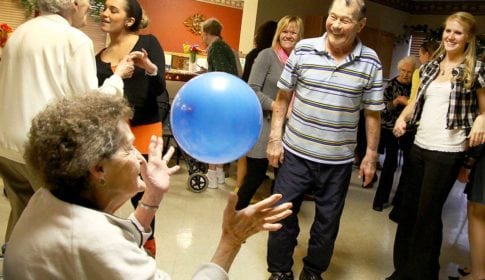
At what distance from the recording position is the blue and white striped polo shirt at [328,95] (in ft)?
6.99

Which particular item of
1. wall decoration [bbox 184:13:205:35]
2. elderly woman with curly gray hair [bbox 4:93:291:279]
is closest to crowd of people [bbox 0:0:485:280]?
elderly woman with curly gray hair [bbox 4:93:291:279]

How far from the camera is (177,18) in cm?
769

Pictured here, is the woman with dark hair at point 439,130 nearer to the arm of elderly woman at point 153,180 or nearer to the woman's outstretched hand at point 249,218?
the woman's outstretched hand at point 249,218

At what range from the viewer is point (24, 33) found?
5.78 feet

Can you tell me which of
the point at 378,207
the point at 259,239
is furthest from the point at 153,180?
the point at 378,207

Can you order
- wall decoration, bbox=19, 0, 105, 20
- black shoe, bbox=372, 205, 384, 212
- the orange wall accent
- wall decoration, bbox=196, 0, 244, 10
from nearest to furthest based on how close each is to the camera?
1. black shoe, bbox=372, 205, 384, 212
2. wall decoration, bbox=19, 0, 105, 20
3. the orange wall accent
4. wall decoration, bbox=196, 0, 244, 10

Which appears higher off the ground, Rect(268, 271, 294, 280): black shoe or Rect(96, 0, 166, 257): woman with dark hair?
Rect(96, 0, 166, 257): woman with dark hair

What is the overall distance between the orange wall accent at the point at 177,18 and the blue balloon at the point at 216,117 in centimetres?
618

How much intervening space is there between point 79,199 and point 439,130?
193 centimetres

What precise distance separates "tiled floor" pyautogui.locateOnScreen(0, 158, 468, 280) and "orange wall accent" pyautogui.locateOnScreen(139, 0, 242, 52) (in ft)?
13.5

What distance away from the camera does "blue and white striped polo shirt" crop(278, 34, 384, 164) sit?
6.99 feet

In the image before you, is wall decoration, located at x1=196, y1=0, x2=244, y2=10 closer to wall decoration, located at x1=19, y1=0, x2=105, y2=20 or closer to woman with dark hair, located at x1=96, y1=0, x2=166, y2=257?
wall decoration, located at x1=19, y1=0, x2=105, y2=20

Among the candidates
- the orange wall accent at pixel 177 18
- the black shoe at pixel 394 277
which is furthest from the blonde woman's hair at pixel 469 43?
the orange wall accent at pixel 177 18

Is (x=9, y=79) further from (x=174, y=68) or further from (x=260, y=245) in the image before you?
(x=174, y=68)
